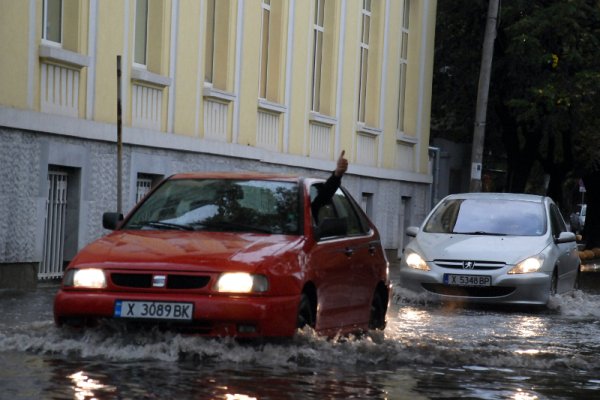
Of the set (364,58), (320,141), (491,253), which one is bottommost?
(491,253)

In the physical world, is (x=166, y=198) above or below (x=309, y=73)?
below

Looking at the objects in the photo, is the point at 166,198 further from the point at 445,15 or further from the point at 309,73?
the point at 445,15

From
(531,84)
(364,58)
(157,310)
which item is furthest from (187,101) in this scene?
(531,84)

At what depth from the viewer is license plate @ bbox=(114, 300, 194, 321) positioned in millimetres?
10148

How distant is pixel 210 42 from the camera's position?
79.0 feet

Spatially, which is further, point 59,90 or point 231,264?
point 59,90

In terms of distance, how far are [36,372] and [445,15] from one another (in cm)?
3299

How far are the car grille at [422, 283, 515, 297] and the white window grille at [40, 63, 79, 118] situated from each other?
4913 mm

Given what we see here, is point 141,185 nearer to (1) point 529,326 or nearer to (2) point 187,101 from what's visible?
(2) point 187,101

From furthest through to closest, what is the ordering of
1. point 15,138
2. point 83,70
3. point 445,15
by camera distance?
point 445,15, point 83,70, point 15,138

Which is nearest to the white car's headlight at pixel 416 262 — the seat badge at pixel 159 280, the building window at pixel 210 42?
the building window at pixel 210 42

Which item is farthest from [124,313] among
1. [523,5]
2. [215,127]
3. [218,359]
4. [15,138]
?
[523,5]

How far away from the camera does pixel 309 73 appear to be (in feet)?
93.6

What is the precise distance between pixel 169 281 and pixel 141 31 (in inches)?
467
